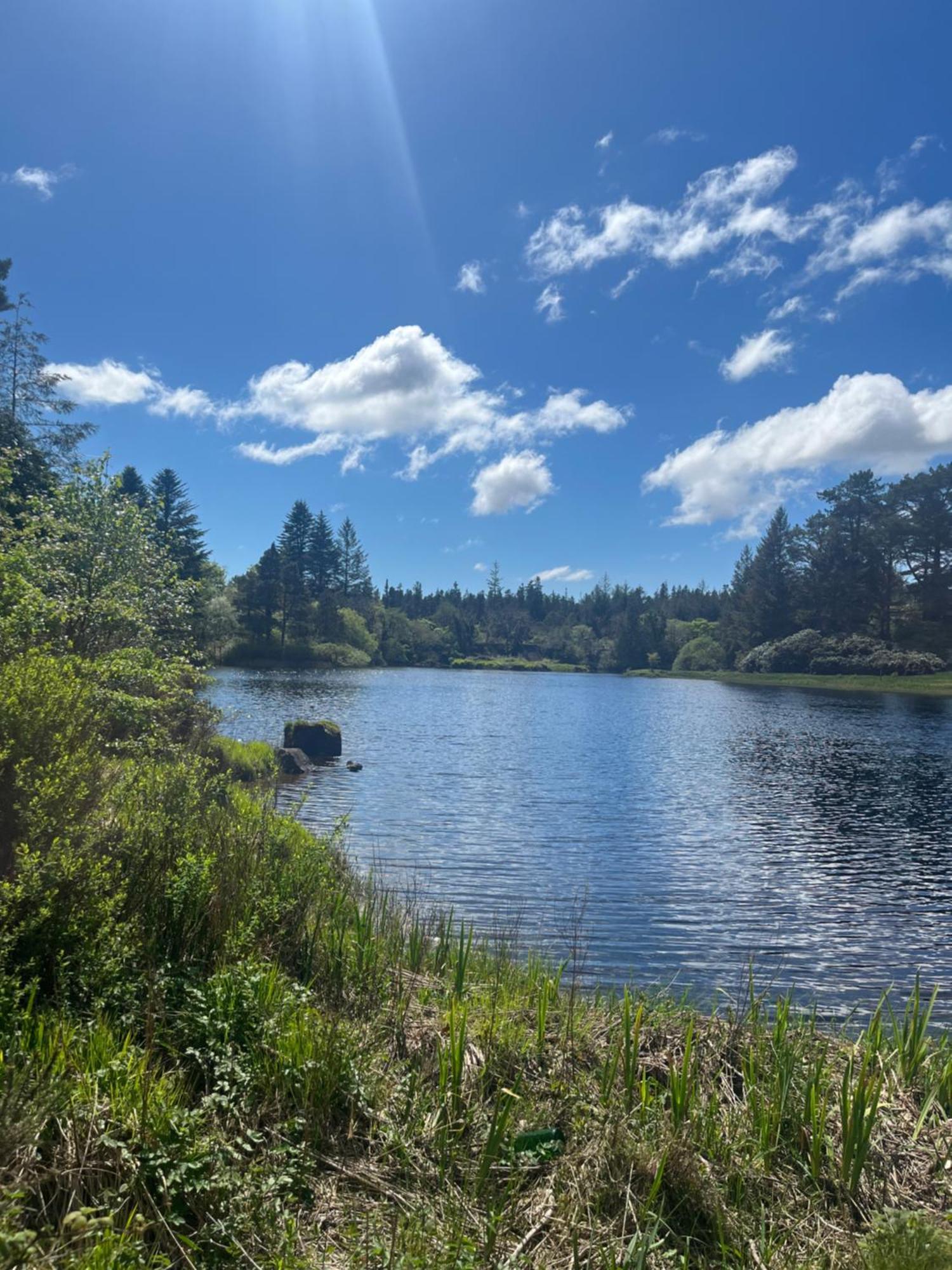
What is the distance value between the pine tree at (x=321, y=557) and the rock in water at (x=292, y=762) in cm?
9683

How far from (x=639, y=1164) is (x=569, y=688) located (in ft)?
290

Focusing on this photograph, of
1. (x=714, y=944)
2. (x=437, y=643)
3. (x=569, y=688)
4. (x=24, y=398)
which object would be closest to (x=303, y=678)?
(x=569, y=688)

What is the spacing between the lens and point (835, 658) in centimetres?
9806

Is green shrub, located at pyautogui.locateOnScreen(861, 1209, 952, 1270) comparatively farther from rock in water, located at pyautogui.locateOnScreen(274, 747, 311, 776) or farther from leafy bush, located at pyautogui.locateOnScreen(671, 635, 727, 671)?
leafy bush, located at pyautogui.locateOnScreen(671, 635, 727, 671)

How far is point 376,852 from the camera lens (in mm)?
16719

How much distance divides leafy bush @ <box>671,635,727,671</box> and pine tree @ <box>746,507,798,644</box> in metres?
A: 13.1

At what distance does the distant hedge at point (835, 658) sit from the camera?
3504 inches

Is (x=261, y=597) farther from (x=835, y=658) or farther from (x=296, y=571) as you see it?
(x=835, y=658)

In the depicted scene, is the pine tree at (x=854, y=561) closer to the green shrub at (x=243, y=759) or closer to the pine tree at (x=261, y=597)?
the pine tree at (x=261, y=597)

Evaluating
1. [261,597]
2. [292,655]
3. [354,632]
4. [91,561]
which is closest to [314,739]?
[91,561]

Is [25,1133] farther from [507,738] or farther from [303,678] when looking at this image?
[303,678]

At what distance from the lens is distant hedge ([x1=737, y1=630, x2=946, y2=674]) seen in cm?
8900

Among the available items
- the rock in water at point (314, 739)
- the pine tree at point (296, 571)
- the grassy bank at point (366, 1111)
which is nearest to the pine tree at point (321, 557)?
the pine tree at point (296, 571)

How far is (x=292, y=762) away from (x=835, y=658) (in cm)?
9079
